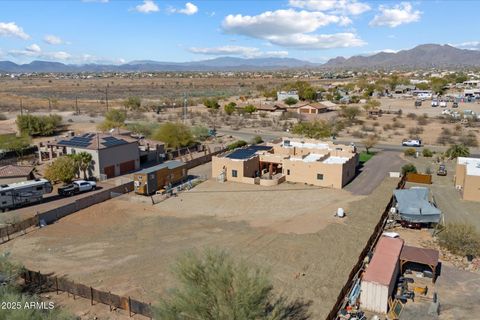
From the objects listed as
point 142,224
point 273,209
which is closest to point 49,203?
point 142,224

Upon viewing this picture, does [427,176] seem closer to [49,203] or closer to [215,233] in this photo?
[215,233]

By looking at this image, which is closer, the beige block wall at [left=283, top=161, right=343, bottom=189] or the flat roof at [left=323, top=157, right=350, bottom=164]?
the beige block wall at [left=283, top=161, right=343, bottom=189]

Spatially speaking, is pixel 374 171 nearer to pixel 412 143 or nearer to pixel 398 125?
pixel 412 143

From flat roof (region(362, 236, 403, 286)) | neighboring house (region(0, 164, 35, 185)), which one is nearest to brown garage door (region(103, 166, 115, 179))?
neighboring house (region(0, 164, 35, 185))

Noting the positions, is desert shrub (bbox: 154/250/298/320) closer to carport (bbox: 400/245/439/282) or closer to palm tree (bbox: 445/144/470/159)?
carport (bbox: 400/245/439/282)

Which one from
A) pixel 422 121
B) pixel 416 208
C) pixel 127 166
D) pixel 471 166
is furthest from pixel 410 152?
pixel 127 166

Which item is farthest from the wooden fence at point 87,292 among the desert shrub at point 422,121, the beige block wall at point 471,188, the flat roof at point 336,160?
the desert shrub at point 422,121

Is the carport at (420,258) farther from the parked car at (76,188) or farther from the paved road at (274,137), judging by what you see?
the paved road at (274,137)

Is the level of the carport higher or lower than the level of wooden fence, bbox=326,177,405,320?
higher
